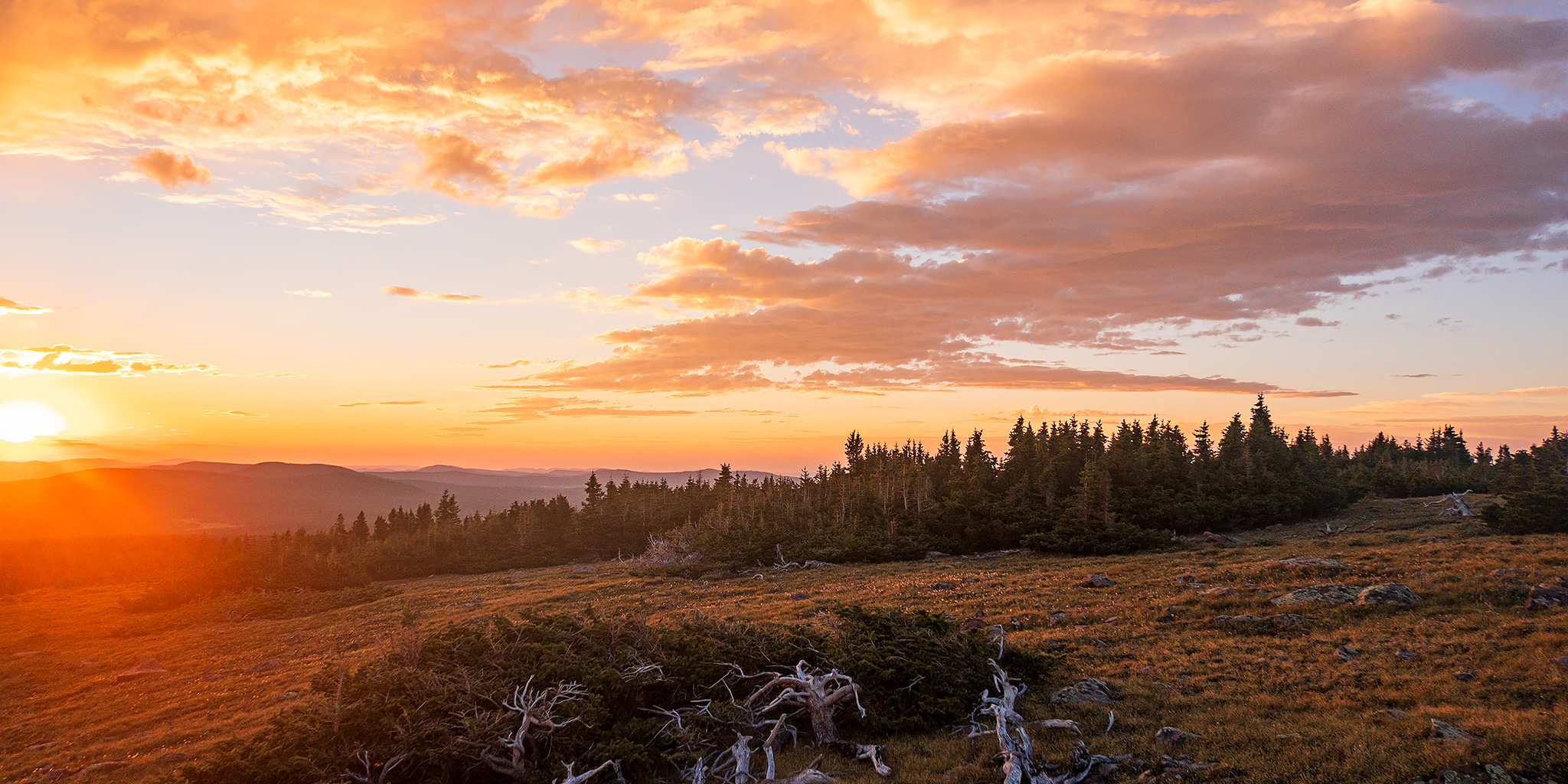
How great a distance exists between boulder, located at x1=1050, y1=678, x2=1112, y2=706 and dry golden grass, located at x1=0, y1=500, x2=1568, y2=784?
67cm

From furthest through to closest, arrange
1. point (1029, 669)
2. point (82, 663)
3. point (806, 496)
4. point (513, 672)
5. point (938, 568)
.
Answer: point (806, 496), point (938, 568), point (82, 663), point (1029, 669), point (513, 672)

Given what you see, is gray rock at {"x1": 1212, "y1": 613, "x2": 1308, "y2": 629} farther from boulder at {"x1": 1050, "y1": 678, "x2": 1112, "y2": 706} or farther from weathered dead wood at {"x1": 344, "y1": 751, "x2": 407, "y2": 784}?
weathered dead wood at {"x1": 344, "y1": 751, "x2": 407, "y2": 784}

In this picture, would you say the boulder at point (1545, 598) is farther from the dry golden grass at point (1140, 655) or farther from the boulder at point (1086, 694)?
the boulder at point (1086, 694)

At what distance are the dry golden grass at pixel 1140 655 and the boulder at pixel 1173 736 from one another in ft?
→ 1.38

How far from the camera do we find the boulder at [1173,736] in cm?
1628

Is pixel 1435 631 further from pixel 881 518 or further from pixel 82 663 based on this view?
pixel 82 663

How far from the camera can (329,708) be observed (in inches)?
609

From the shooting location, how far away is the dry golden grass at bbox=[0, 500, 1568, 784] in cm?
1573

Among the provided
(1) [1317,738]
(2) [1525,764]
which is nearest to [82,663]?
(1) [1317,738]

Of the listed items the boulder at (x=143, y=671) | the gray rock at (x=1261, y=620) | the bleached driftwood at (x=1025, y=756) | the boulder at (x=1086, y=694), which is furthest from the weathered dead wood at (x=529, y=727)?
the boulder at (x=143, y=671)

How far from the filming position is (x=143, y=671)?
3588cm

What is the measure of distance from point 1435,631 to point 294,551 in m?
119

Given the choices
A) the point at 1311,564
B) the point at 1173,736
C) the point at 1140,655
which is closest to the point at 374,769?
the point at 1173,736

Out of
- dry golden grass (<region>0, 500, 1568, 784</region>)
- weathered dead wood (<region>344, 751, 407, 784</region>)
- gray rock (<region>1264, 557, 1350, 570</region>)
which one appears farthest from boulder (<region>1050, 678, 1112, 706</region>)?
gray rock (<region>1264, 557, 1350, 570</region>)
